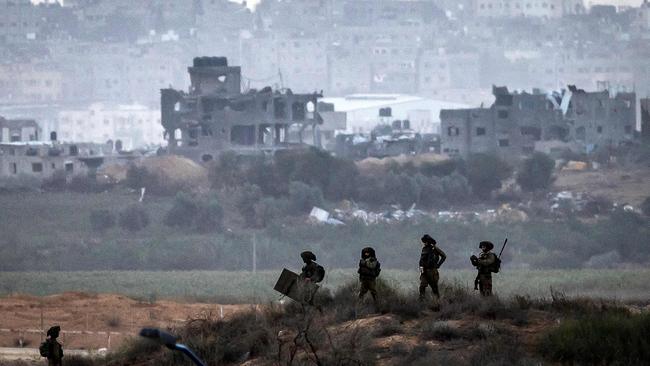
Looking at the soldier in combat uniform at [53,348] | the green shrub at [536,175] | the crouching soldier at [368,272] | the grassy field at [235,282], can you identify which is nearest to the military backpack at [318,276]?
the crouching soldier at [368,272]

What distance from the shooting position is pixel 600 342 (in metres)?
19.8

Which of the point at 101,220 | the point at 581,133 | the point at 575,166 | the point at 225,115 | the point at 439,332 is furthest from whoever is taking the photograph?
the point at 581,133

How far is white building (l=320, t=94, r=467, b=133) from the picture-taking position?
125 meters

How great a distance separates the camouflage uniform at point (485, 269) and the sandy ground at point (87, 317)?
7.09 metres

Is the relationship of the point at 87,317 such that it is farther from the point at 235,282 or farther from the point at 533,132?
the point at 533,132

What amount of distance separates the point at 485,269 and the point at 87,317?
1272 centimetres

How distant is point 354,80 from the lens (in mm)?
178125

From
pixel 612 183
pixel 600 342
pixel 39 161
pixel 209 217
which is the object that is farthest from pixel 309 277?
pixel 39 161

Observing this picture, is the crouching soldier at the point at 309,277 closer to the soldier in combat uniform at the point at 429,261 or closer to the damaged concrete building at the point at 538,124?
the soldier in combat uniform at the point at 429,261

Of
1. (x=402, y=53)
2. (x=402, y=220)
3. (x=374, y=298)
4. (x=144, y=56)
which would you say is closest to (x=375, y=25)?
(x=402, y=53)

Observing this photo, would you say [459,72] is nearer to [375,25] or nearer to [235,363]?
[375,25]

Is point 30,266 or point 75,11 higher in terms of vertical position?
point 75,11

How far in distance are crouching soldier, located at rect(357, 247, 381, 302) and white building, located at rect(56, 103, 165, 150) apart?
11711cm

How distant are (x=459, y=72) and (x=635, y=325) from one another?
155281mm
